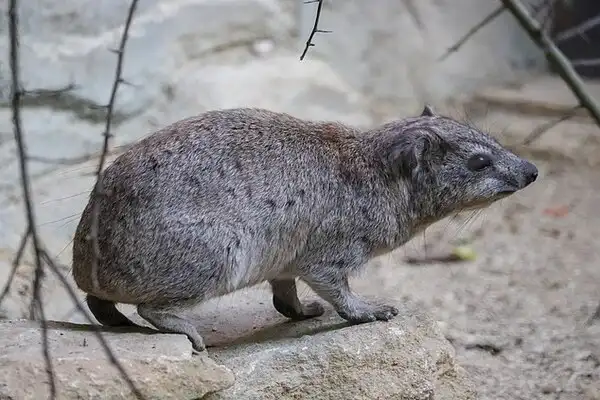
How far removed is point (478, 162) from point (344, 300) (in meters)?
0.70

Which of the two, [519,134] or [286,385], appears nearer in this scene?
[286,385]

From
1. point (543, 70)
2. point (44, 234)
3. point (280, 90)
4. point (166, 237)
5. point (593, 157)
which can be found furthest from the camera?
point (543, 70)

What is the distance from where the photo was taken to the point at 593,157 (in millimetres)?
6977

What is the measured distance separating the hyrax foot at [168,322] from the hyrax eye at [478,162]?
1166 millimetres

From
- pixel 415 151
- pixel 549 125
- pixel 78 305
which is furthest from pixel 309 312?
pixel 78 305

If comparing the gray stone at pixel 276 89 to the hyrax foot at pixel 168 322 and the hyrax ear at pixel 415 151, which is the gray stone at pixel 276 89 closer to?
the hyrax ear at pixel 415 151

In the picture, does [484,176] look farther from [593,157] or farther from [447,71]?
[447,71]

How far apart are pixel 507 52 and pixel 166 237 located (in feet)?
18.5

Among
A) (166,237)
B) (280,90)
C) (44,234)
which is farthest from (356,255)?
(280,90)

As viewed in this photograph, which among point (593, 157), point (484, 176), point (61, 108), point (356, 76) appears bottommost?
point (593, 157)

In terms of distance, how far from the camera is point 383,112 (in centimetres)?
720

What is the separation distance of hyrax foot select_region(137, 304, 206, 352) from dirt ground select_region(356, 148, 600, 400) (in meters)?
1.32

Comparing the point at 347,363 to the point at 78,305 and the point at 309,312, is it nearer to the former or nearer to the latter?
the point at 309,312

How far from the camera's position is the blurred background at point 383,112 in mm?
4789
